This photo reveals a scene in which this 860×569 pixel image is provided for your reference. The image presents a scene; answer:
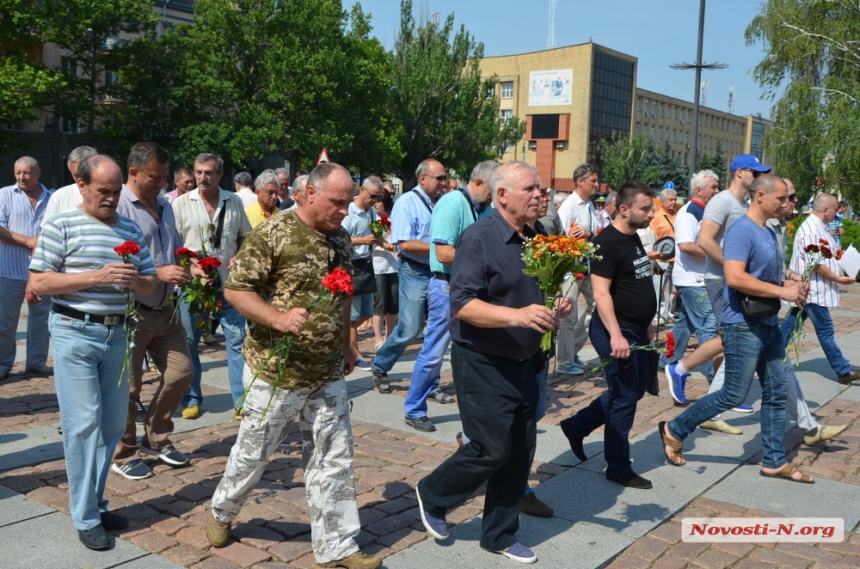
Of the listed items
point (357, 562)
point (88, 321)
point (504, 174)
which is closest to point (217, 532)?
point (357, 562)

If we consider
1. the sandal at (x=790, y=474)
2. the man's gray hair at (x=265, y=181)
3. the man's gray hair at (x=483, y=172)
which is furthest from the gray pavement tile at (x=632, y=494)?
the man's gray hair at (x=265, y=181)

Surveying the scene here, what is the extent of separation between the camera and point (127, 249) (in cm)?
411

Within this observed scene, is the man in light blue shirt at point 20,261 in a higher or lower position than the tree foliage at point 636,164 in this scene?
lower

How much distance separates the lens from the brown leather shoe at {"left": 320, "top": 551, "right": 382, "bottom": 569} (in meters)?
3.94

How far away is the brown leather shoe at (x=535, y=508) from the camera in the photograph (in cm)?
482

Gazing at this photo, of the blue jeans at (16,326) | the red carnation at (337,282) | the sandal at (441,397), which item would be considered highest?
the red carnation at (337,282)

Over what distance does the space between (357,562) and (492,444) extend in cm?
86

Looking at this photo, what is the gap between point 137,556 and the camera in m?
4.07

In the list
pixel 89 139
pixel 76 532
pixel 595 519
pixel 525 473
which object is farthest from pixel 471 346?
pixel 89 139

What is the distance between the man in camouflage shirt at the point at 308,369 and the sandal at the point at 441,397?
3555 mm

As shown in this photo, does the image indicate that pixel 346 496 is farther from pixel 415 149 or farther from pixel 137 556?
pixel 415 149

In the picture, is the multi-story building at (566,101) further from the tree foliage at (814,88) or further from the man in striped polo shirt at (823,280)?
the man in striped polo shirt at (823,280)

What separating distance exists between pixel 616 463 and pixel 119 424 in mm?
3111

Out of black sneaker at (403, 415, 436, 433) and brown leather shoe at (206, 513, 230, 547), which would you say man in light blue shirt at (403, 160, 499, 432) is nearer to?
black sneaker at (403, 415, 436, 433)
